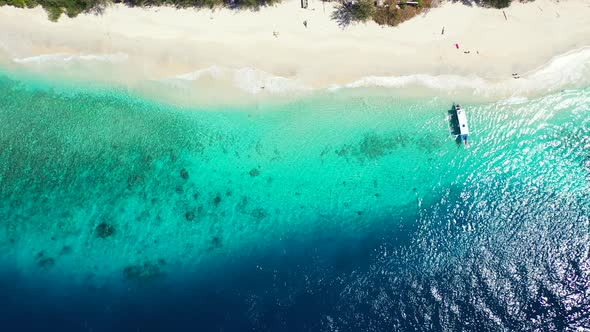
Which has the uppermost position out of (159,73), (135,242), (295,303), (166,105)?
(159,73)

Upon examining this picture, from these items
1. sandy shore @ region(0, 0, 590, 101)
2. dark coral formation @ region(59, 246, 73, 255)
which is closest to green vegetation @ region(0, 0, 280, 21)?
sandy shore @ region(0, 0, 590, 101)

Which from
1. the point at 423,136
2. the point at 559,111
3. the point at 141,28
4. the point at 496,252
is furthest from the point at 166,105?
the point at 559,111

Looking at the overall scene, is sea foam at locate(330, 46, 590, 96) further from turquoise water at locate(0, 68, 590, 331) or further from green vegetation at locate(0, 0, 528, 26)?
green vegetation at locate(0, 0, 528, 26)

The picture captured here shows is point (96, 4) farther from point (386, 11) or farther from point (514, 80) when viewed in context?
point (514, 80)

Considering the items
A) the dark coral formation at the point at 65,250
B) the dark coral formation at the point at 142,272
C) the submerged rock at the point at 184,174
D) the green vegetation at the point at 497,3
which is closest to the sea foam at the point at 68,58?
the submerged rock at the point at 184,174

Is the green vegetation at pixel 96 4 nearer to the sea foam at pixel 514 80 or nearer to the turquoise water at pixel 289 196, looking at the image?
the turquoise water at pixel 289 196

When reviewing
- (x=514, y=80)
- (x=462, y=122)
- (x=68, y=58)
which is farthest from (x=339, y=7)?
(x=68, y=58)

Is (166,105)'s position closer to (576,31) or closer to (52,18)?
(52,18)
